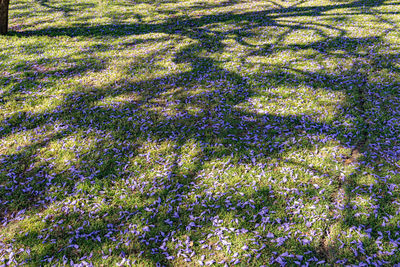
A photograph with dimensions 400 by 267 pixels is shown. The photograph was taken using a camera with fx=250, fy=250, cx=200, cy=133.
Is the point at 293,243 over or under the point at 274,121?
under

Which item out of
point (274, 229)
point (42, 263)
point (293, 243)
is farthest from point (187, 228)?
point (42, 263)

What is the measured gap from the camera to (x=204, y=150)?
21.6 feet

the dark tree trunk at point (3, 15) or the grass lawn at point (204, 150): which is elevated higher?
the dark tree trunk at point (3, 15)

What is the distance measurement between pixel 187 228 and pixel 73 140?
4.35 meters

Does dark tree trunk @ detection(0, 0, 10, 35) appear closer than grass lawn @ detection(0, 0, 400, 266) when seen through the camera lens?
No

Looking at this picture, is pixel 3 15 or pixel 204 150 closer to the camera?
pixel 204 150

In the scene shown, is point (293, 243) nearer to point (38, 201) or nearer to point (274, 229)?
point (274, 229)

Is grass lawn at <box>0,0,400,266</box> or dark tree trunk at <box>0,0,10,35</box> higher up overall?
dark tree trunk at <box>0,0,10,35</box>

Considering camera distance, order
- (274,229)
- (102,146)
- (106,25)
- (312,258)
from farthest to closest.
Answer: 1. (106,25)
2. (102,146)
3. (274,229)
4. (312,258)

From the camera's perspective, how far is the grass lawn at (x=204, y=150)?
4520mm

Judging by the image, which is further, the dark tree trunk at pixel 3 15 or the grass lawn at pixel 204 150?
the dark tree trunk at pixel 3 15

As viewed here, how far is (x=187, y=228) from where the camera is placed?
188 inches

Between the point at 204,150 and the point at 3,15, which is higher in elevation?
the point at 3,15

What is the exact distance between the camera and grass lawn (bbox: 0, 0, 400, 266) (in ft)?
14.8
